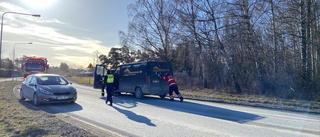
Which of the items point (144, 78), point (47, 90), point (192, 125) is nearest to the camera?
point (192, 125)

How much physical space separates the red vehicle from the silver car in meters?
13.7

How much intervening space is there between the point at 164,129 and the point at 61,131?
8.89ft

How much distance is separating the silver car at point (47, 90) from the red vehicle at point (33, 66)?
13.7 metres

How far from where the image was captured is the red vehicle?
2325cm

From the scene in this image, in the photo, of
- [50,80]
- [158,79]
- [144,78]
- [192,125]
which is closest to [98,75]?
[144,78]

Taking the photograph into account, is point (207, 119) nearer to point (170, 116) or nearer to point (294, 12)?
point (170, 116)

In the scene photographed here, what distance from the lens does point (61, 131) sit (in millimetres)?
5566

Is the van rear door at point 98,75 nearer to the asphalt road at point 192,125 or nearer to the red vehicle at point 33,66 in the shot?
the asphalt road at point 192,125

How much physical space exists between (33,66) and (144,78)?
673 inches

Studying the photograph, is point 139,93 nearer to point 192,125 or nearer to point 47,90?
point 47,90

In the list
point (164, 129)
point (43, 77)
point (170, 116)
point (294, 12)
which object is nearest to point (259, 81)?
point (294, 12)

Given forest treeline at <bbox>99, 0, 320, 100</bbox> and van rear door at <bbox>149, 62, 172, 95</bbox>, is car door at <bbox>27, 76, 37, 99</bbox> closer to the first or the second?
van rear door at <bbox>149, 62, 172, 95</bbox>

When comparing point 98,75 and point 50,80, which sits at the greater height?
point 98,75

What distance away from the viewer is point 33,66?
2377cm
